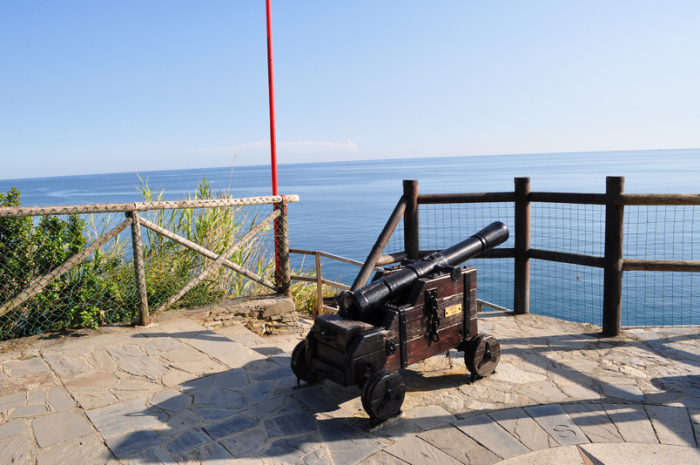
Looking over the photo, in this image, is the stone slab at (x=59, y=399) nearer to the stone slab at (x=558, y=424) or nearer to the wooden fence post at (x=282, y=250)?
the wooden fence post at (x=282, y=250)

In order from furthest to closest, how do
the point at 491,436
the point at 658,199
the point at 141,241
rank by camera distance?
the point at 141,241 → the point at 658,199 → the point at 491,436

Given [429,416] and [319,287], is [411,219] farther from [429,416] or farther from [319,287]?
[429,416]

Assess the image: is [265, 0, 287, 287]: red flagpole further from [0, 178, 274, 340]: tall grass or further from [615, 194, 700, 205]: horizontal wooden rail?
[615, 194, 700, 205]: horizontal wooden rail

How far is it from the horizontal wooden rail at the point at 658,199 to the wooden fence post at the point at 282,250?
11.2ft

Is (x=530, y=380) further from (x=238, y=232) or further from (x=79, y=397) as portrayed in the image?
(x=238, y=232)

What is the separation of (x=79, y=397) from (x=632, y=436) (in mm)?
3545

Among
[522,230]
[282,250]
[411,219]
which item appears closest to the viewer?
[522,230]

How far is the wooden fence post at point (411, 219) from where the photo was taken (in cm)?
529

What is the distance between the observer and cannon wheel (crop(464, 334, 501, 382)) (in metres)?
3.61

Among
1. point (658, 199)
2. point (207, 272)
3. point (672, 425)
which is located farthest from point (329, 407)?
point (658, 199)

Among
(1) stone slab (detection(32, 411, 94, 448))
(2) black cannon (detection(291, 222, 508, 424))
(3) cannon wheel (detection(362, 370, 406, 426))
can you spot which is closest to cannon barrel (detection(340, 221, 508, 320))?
(2) black cannon (detection(291, 222, 508, 424))

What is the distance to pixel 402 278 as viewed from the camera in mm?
3344

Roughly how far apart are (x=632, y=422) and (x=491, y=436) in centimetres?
91

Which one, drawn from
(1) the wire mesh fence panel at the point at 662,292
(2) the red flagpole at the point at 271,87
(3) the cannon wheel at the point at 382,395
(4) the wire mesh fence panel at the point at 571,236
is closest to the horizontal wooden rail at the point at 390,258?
(2) the red flagpole at the point at 271,87
